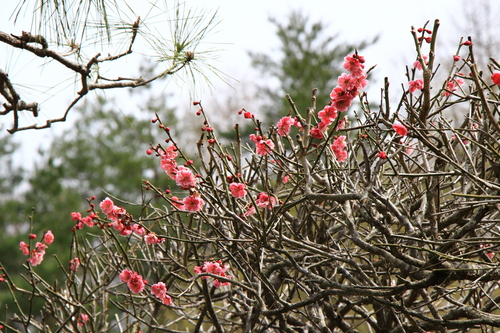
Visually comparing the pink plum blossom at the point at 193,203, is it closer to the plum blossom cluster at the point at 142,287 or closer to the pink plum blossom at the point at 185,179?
the pink plum blossom at the point at 185,179

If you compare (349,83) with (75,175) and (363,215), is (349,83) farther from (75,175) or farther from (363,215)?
(75,175)

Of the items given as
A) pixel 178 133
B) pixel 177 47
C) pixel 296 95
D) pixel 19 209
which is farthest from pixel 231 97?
pixel 177 47

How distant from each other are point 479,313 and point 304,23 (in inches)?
611

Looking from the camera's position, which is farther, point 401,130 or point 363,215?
point 363,215

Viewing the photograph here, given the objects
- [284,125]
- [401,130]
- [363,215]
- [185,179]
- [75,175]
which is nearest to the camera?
[401,130]

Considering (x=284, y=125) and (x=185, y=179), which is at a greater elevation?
(x=284, y=125)

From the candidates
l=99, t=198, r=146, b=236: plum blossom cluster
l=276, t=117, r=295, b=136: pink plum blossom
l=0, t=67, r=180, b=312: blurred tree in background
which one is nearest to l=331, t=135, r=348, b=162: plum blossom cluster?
l=276, t=117, r=295, b=136: pink plum blossom

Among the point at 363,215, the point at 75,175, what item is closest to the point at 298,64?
the point at 75,175

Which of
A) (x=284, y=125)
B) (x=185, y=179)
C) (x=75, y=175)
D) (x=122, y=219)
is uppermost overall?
(x=75, y=175)

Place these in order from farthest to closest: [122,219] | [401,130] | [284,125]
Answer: [122,219], [284,125], [401,130]

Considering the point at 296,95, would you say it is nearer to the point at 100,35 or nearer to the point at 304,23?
the point at 304,23

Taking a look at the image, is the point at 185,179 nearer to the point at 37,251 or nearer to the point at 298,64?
the point at 37,251

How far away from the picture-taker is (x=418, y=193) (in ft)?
8.45

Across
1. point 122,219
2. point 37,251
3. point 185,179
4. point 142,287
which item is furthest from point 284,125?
point 37,251
